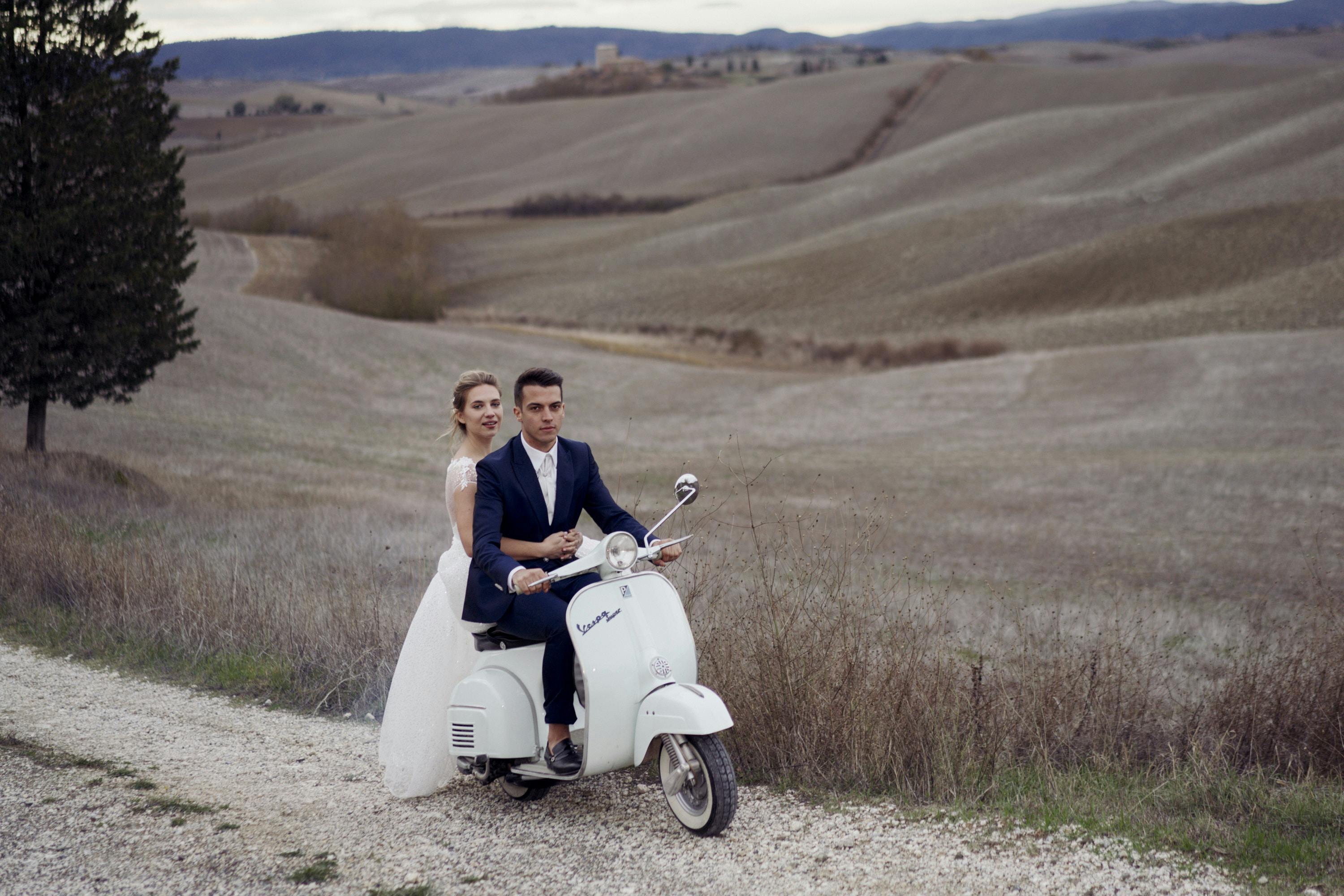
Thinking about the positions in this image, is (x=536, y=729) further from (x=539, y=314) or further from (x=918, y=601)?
(x=539, y=314)

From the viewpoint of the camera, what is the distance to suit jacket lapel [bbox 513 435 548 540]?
5.26 metres

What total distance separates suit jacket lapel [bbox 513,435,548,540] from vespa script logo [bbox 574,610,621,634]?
580 millimetres

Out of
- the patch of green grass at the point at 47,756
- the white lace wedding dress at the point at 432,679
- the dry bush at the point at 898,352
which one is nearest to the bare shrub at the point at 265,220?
the dry bush at the point at 898,352

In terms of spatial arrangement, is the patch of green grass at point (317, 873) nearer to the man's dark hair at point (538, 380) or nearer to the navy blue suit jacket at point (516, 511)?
the navy blue suit jacket at point (516, 511)

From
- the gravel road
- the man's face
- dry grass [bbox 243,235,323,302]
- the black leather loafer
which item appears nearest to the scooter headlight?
the man's face

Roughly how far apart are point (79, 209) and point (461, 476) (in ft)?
42.5

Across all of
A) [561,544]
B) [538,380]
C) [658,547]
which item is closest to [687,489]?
[658,547]

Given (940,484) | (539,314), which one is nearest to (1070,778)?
(940,484)

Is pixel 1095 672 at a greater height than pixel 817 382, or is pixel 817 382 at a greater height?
pixel 1095 672

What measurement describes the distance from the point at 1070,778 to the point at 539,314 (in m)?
53.1

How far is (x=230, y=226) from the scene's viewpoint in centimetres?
8681

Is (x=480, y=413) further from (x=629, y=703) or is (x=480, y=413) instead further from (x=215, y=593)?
(x=215, y=593)

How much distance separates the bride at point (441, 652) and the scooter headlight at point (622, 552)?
563mm

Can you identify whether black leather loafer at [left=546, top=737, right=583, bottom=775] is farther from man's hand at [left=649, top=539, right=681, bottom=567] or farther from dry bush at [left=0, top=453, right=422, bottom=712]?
dry bush at [left=0, top=453, right=422, bottom=712]
